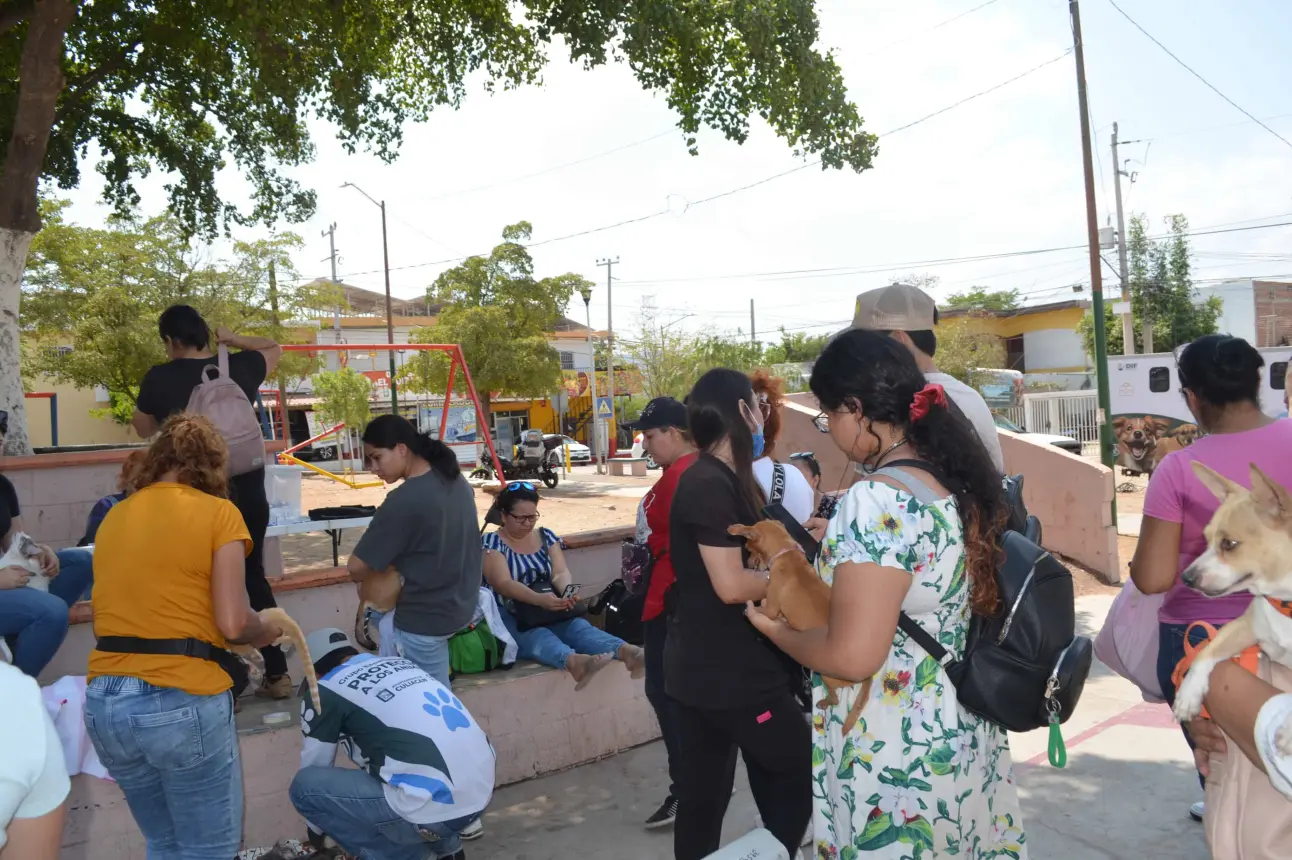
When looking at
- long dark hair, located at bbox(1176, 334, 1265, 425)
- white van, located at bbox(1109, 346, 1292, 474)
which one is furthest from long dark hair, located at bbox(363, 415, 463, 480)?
white van, located at bbox(1109, 346, 1292, 474)

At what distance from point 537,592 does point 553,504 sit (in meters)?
17.0

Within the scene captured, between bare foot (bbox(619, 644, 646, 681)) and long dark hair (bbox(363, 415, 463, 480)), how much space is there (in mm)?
1595

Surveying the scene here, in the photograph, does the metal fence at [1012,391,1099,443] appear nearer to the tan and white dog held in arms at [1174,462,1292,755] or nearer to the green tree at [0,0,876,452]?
the green tree at [0,0,876,452]

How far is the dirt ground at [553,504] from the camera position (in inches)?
499

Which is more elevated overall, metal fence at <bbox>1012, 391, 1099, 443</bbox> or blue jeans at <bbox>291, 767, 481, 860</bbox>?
metal fence at <bbox>1012, 391, 1099, 443</bbox>

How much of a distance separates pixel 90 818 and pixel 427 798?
1697 mm

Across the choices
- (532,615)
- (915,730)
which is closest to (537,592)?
(532,615)

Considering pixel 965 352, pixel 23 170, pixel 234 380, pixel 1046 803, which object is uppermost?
pixel 965 352

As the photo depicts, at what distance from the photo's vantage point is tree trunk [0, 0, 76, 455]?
24.5 ft

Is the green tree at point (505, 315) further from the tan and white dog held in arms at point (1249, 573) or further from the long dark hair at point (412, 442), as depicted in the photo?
the tan and white dog held in arms at point (1249, 573)

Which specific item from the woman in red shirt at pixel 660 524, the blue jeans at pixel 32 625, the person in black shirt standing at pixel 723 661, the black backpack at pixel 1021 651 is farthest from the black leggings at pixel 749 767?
the blue jeans at pixel 32 625

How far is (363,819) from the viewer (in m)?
3.06

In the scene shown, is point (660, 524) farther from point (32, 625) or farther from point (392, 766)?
point (32, 625)

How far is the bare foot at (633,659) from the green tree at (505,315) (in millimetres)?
23556
